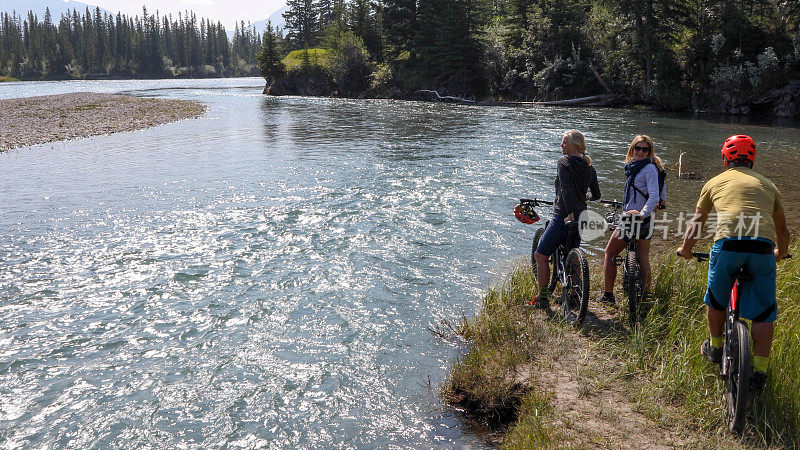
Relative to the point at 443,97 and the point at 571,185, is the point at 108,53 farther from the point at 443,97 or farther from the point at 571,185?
the point at 571,185

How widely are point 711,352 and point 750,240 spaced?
1.21 meters

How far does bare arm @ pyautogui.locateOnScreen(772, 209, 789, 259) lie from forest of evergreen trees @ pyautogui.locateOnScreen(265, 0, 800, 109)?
42.7 m

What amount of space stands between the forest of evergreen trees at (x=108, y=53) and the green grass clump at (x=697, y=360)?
188753 millimetres

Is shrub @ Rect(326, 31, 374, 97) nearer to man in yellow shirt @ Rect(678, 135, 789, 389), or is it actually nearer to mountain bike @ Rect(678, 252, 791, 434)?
man in yellow shirt @ Rect(678, 135, 789, 389)

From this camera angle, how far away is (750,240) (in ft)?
14.7

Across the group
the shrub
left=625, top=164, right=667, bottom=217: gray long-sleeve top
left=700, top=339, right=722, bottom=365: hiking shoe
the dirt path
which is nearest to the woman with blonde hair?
left=625, top=164, right=667, bottom=217: gray long-sleeve top

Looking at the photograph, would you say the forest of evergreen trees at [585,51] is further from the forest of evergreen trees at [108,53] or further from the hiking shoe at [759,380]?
the forest of evergreen trees at [108,53]

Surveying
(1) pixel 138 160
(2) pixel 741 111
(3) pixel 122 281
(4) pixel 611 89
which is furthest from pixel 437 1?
(3) pixel 122 281

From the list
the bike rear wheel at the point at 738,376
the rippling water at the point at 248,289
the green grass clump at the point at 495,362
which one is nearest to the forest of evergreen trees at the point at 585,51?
the rippling water at the point at 248,289

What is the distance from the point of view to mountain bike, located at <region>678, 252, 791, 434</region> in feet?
14.1

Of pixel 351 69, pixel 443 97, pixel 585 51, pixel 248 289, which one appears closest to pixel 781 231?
pixel 248 289

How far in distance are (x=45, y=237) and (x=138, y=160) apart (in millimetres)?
10994

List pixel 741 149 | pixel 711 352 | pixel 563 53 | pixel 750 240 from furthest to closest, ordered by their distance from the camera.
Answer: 1. pixel 563 53
2. pixel 711 352
3. pixel 741 149
4. pixel 750 240

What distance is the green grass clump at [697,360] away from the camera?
443 cm
